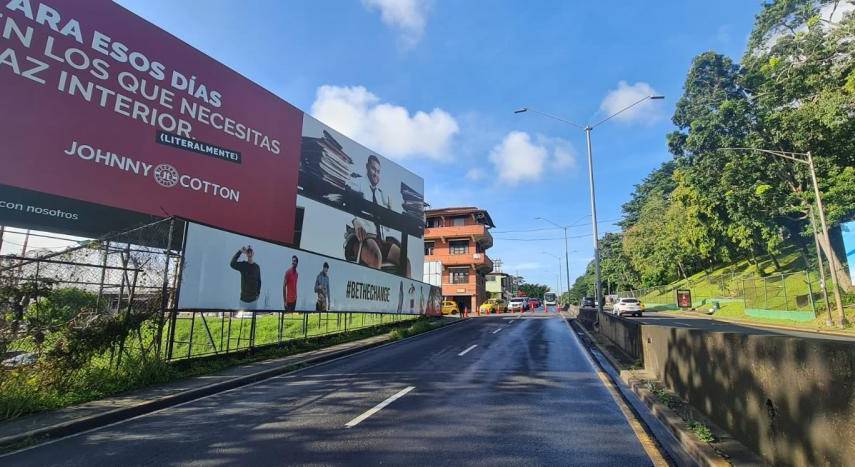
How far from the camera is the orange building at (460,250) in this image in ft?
195

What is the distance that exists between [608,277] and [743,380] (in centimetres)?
9363

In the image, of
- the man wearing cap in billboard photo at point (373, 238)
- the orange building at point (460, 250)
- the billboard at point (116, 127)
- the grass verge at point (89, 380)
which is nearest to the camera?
the grass verge at point (89, 380)

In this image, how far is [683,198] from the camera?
51.1m

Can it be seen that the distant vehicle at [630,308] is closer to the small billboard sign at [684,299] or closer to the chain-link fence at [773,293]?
the chain-link fence at [773,293]

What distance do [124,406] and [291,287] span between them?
8.08 meters

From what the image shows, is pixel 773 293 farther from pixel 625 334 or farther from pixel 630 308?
pixel 625 334

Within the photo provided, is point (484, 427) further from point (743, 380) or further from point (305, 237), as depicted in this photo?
point (305, 237)

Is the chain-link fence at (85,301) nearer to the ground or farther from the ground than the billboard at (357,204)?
nearer to the ground

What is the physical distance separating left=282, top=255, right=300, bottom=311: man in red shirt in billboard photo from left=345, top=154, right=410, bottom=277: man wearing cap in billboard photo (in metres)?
13.8

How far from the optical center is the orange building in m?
59.4

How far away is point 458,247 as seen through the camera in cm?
6159

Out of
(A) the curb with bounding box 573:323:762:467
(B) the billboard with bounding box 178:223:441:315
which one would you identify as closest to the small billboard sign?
(B) the billboard with bounding box 178:223:441:315

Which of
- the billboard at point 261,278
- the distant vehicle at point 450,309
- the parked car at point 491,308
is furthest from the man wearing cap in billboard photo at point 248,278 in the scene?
the parked car at point 491,308

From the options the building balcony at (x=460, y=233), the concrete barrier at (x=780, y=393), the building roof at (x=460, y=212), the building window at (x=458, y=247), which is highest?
the building roof at (x=460, y=212)
